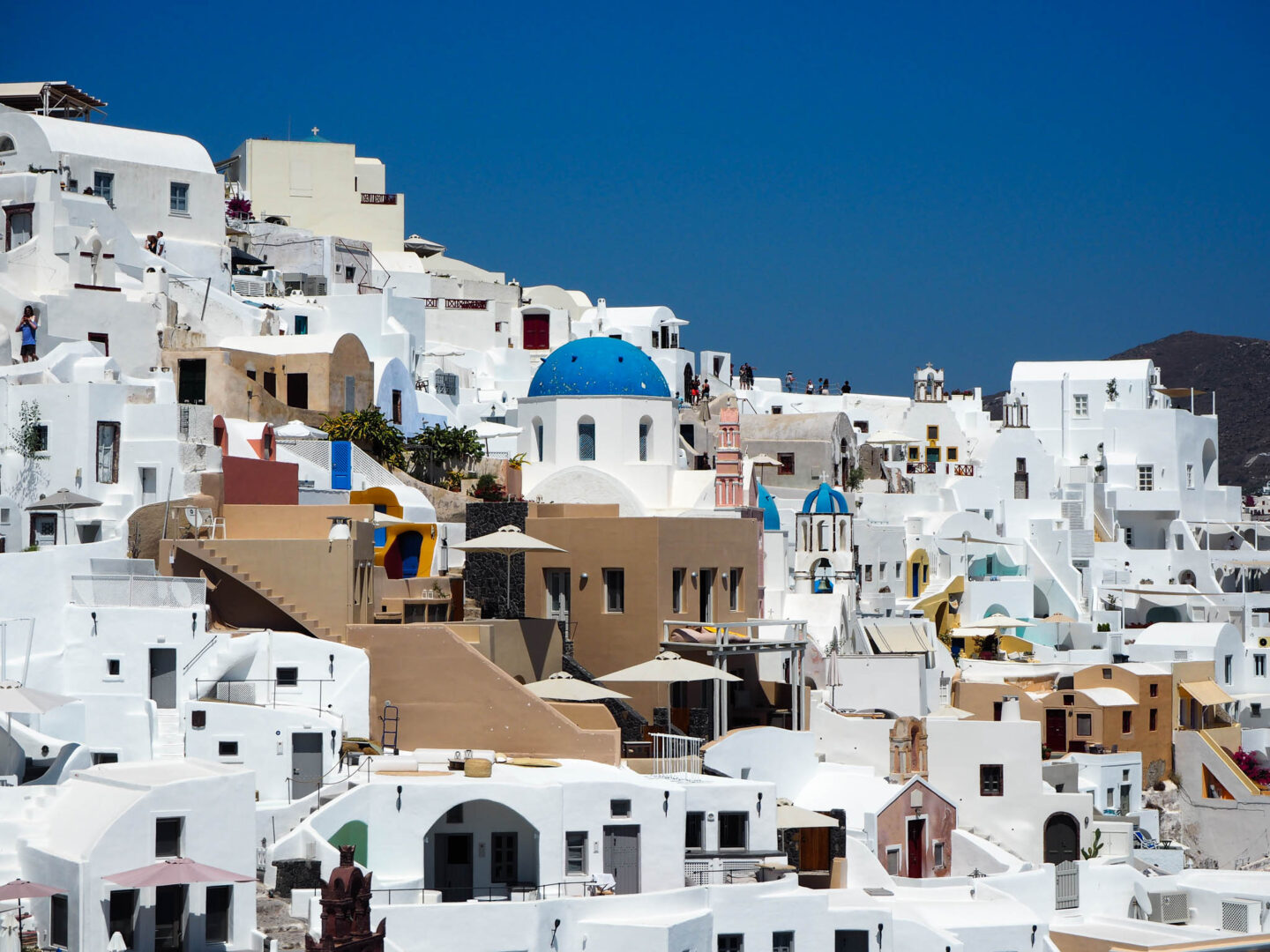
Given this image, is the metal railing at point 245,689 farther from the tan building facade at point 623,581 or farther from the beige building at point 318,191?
the beige building at point 318,191

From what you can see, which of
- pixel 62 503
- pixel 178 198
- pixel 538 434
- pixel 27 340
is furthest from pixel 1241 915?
pixel 178 198

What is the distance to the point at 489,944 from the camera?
3097cm

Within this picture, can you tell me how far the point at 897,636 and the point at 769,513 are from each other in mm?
5019

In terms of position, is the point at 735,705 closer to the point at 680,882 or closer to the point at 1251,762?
the point at 680,882

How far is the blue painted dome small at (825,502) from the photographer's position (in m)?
55.6

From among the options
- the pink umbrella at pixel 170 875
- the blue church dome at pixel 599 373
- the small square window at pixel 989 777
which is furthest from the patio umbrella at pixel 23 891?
the blue church dome at pixel 599 373

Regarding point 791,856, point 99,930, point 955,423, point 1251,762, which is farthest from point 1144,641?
point 99,930

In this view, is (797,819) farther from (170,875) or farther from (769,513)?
(769,513)

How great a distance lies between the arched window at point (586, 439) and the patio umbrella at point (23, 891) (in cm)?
2400

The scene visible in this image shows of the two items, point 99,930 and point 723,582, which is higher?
point 723,582

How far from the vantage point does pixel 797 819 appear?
3759 centimetres

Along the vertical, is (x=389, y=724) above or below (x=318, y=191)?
below

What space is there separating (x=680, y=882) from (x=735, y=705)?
30.9 ft

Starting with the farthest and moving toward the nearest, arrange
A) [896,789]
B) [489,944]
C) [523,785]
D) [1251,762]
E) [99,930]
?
[1251,762], [896,789], [523,785], [489,944], [99,930]
